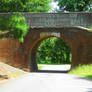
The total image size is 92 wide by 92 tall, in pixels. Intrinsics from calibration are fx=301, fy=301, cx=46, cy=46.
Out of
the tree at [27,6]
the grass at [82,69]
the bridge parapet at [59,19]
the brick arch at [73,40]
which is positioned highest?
the tree at [27,6]

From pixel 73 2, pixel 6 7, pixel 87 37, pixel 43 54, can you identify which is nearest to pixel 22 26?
pixel 87 37

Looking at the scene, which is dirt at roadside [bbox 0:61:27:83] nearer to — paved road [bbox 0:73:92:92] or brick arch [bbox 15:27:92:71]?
paved road [bbox 0:73:92:92]

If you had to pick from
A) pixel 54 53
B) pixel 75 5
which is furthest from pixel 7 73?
pixel 54 53

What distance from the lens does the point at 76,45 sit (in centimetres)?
2534

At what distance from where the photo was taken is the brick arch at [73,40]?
2486 centimetres

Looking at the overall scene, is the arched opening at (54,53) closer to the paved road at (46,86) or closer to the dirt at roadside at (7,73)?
the dirt at roadside at (7,73)

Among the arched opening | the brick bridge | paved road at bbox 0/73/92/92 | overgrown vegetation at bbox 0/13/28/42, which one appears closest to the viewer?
paved road at bbox 0/73/92/92

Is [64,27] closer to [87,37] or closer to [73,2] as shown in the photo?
[87,37]

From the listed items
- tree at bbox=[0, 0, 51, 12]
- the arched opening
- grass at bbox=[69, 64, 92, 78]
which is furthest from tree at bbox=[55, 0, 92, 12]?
grass at bbox=[69, 64, 92, 78]

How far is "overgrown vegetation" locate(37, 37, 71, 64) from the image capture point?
175 ft

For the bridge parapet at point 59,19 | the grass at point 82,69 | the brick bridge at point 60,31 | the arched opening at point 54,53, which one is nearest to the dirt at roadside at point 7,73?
the brick bridge at point 60,31

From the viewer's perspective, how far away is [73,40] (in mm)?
25406

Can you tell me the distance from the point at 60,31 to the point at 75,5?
2005cm

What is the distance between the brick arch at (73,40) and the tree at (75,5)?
1989 cm
